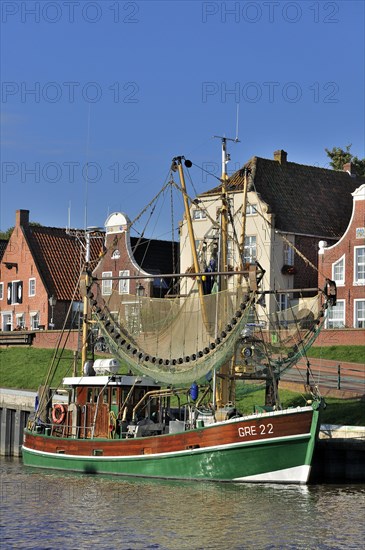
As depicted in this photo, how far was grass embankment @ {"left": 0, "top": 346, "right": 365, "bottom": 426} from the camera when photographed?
4680 centimetres

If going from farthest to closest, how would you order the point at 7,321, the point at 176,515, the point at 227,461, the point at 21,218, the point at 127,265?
the point at 7,321 < the point at 21,218 < the point at 127,265 < the point at 227,461 < the point at 176,515

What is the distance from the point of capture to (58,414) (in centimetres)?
4844

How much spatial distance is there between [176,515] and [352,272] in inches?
1408

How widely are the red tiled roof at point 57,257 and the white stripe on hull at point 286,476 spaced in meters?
46.9

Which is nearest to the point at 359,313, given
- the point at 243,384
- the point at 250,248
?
the point at 250,248

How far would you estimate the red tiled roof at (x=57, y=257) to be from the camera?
8806 centimetres

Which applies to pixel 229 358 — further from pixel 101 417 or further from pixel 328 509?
pixel 328 509

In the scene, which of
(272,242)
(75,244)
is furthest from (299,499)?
(75,244)

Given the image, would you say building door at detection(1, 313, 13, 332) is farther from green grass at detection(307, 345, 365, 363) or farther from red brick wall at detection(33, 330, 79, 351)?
green grass at detection(307, 345, 365, 363)

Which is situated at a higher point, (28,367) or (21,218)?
(21,218)

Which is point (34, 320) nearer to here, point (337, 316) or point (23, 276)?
point (23, 276)

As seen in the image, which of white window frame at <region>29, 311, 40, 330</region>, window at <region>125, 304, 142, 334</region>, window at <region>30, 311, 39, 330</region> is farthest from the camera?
window at <region>30, 311, 39, 330</region>

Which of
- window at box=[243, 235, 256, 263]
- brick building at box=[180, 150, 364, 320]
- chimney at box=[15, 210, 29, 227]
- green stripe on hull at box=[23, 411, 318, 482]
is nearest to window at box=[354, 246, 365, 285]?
brick building at box=[180, 150, 364, 320]

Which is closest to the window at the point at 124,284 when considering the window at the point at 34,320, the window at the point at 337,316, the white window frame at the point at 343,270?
the window at the point at 34,320
